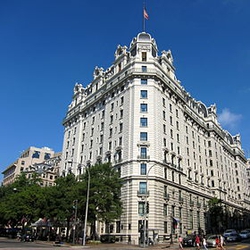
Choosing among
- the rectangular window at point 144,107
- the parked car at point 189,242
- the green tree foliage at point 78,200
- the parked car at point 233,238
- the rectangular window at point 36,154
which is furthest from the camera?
the rectangular window at point 36,154

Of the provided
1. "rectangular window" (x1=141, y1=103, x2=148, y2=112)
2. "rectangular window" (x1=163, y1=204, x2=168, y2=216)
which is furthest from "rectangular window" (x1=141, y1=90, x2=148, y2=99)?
"rectangular window" (x1=163, y1=204, x2=168, y2=216)

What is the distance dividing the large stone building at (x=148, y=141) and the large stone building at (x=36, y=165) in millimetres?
39045

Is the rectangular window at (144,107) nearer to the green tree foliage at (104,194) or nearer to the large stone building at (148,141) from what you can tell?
the large stone building at (148,141)

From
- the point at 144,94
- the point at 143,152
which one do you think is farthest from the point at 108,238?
the point at 144,94

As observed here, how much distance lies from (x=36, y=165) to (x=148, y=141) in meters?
82.6

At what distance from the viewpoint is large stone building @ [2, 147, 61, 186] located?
4390 inches

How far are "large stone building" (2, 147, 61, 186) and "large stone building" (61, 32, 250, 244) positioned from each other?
39.0 meters

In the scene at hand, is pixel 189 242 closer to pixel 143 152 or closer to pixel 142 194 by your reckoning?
pixel 142 194

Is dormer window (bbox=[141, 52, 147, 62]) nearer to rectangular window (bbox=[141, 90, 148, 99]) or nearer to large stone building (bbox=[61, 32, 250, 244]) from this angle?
large stone building (bbox=[61, 32, 250, 244])

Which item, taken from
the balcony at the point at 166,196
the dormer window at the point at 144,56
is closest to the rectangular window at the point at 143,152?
the balcony at the point at 166,196

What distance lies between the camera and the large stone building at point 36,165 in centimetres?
11150

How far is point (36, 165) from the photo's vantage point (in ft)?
396

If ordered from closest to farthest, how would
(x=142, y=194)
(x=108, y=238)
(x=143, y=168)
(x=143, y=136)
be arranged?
(x=142, y=194) < (x=108, y=238) < (x=143, y=168) < (x=143, y=136)

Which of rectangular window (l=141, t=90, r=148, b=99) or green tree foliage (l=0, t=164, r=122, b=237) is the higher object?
rectangular window (l=141, t=90, r=148, b=99)
